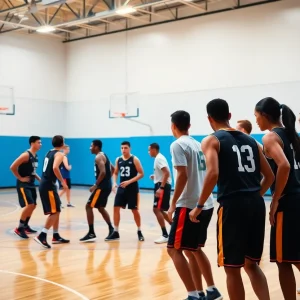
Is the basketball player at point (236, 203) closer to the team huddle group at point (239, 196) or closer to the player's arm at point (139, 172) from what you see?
the team huddle group at point (239, 196)

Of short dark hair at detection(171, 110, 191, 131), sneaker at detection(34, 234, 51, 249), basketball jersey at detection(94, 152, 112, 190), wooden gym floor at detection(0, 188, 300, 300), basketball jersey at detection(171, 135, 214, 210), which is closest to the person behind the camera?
basketball jersey at detection(171, 135, 214, 210)

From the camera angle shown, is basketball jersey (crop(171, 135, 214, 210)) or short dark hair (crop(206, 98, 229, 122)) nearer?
short dark hair (crop(206, 98, 229, 122))

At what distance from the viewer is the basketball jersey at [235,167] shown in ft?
12.5

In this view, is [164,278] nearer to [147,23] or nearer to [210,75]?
[210,75]

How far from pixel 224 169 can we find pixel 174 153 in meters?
0.99

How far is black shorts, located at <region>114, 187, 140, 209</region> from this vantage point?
349 inches

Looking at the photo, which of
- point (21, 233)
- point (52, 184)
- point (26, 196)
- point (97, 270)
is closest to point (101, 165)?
point (52, 184)

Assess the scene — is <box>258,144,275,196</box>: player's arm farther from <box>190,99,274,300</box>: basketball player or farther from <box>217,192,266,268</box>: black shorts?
<box>217,192,266,268</box>: black shorts

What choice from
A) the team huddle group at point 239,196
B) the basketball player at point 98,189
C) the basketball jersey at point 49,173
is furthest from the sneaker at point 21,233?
the team huddle group at point 239,196

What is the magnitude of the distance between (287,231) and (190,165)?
115 cm

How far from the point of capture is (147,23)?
20.2 m

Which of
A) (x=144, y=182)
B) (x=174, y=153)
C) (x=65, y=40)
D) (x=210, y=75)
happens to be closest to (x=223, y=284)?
(x=174, y=153)

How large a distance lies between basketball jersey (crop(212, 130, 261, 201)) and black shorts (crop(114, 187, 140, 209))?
16.7ft

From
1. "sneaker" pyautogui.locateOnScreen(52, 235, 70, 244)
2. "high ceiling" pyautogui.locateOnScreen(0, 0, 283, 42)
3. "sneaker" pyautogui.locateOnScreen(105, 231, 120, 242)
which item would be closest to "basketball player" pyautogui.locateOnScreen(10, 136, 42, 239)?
"sneaker" pyautogui.locateOnScreen(52, 235, 70, 244)
